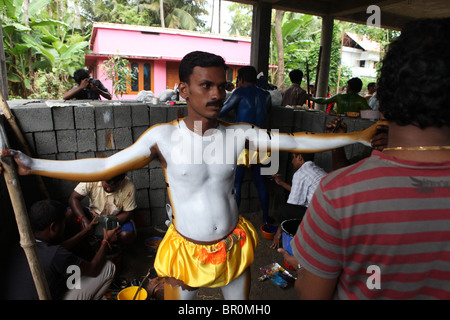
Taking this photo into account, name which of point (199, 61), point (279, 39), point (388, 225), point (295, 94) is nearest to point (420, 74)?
point (388, 225)

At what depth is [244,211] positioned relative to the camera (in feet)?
15.5

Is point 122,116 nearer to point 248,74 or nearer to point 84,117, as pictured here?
point 84,117

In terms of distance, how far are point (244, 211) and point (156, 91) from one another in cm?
1152

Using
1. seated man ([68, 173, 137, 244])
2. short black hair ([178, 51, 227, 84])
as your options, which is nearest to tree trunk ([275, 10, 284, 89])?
seated man ([68, 173, 137, 244])

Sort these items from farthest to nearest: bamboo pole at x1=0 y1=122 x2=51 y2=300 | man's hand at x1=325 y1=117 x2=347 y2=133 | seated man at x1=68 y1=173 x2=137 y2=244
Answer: seated man at x1=68 y1=173 x2=137 y2=244 < man's hand at x1=325 y1=117 x2=347 y2=133 < bamboo pole at x1=0 y1=122 x2=51 y2=300

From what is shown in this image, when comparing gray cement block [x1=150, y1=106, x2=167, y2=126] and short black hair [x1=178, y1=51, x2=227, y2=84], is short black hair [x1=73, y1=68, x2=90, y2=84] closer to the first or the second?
gray cement block [x1=150, y1=106, x2=167, y2=126]

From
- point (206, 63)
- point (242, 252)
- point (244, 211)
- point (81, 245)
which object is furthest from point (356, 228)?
point (244, 211)

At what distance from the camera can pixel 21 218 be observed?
1.61 metres

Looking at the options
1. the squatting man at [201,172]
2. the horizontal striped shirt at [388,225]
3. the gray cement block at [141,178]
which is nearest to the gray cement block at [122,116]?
the gray cement block at [141,178]

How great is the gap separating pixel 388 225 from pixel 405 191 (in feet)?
0.35

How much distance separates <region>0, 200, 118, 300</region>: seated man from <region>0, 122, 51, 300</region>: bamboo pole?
19.8 inches

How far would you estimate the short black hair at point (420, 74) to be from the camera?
2.49ft

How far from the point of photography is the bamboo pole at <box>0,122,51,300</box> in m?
1.42

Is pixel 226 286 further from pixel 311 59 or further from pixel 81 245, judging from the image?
pixel 311 59
